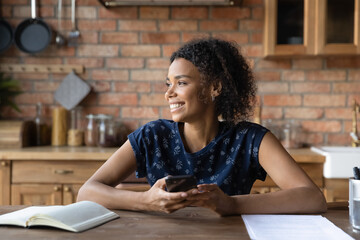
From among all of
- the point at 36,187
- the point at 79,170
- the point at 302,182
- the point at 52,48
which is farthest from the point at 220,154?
the point at 52,48

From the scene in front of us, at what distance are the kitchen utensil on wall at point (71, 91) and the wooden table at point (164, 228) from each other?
1.91 m

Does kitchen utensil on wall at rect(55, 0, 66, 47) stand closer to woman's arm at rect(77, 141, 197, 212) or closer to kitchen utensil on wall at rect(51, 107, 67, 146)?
kitchen utensil on wall at rect(51, 107, 67, 146)

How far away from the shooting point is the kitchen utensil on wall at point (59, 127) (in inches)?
118

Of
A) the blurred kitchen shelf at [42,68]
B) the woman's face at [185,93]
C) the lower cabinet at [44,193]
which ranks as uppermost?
the blurred kitchen shelf at [42,68]

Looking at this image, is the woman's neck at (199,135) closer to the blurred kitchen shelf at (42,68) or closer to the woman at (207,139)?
the woman at (207,139)

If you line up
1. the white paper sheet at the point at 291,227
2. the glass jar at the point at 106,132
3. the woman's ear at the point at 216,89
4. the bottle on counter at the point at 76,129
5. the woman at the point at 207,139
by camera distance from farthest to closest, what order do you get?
the bottle on counter at the point at 76,129, the glass jar at the point at 106,132, the woman's ear at the point at 216,89, the woman at the point at 207,139, the white paper sheet at the point at 291,227

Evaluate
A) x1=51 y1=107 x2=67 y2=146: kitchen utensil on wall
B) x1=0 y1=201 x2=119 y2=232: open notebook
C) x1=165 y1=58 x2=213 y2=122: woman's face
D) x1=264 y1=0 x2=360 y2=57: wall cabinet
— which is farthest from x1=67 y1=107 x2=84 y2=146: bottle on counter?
x1=0 y1=201 x2=119 y2=232: open notebook

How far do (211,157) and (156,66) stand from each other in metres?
1.63

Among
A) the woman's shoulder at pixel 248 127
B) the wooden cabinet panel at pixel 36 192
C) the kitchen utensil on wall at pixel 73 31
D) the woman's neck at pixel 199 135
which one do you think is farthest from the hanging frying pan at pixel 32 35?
the woman's shoulder at pixel 248 127

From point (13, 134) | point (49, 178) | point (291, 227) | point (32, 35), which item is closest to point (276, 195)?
point (291, 227)

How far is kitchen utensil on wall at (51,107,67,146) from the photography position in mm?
3010

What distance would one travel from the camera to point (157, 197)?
1211mm

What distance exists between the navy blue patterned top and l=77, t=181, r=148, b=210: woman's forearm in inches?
9.9

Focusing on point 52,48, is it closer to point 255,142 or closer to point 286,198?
point 255,142
